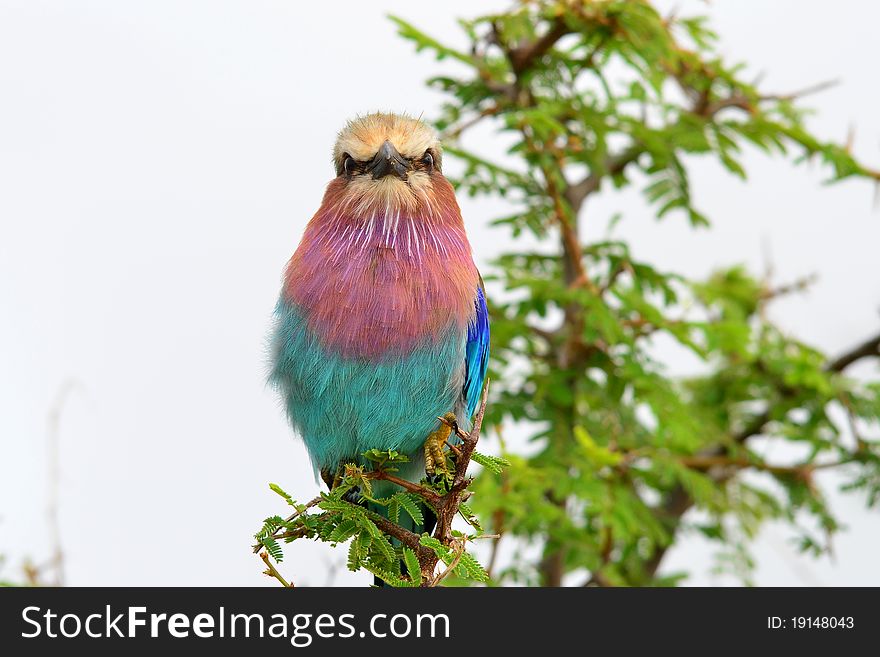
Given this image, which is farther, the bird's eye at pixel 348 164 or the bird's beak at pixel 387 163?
Result: the bird's eye at pixel 348 164

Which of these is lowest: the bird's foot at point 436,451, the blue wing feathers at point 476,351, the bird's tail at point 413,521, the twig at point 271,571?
the twig at point 271,571

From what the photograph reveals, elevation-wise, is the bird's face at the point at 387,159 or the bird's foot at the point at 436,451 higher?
the bird's face at the point at 387,159

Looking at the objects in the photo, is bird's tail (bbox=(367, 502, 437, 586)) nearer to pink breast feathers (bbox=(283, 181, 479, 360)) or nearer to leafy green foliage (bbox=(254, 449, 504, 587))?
leafy green foliage (bbox=(254, 449, 504, 587))

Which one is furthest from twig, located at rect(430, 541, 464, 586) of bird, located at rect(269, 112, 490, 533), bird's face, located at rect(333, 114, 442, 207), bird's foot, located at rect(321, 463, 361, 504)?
bird's face, located at rect(333, 114, 442, 207)

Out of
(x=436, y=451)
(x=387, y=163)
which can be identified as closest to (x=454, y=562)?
(x=436, y=451)

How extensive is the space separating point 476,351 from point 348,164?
596 millimetres

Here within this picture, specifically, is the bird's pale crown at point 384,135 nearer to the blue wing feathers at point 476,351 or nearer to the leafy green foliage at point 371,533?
the blue wing feathers at point 476,351

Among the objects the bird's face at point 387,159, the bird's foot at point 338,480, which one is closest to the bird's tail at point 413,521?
the bird's foot at point 338,480

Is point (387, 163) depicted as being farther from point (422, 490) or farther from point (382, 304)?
point (422, 490)

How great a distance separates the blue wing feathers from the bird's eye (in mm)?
459

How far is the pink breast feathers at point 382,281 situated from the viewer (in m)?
2.67

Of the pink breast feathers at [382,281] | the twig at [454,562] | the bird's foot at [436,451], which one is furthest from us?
the bird's foot at [436,451]
